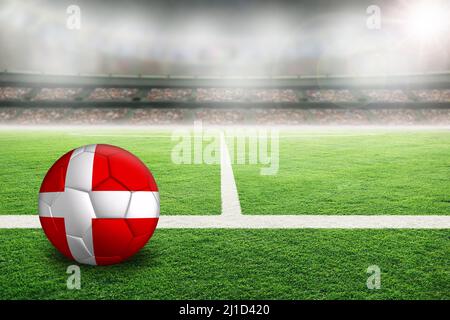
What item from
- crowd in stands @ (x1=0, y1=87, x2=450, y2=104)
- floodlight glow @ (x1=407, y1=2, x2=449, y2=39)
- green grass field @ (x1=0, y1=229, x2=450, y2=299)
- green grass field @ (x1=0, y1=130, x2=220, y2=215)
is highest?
floodlight glow @ (x1=407, y1=2, x2=449, y2=39)

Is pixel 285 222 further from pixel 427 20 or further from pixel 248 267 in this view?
pixel 427 20

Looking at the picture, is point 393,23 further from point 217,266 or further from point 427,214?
point 217,266

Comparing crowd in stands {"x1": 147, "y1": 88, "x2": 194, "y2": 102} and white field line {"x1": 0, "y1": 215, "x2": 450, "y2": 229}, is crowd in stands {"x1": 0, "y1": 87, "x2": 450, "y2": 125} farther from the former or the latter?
white field line {"x1": 0, "y1": 215, "x2": 450, "y2": 229}

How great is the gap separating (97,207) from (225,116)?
27.2 meters

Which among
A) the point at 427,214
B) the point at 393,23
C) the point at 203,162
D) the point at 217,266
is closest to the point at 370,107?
the point at 393,23

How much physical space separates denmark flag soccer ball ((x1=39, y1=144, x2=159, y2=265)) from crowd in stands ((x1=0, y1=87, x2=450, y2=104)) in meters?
28.8

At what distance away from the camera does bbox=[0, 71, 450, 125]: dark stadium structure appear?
92.5 feet

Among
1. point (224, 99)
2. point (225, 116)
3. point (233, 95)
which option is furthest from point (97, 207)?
point (233, 95)

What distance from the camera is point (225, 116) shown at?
29.2 m

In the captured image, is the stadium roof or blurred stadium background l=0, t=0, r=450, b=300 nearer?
blurred stadium background l=0, t=0, r=450, b=300

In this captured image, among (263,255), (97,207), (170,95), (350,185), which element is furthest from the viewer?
(170,95)

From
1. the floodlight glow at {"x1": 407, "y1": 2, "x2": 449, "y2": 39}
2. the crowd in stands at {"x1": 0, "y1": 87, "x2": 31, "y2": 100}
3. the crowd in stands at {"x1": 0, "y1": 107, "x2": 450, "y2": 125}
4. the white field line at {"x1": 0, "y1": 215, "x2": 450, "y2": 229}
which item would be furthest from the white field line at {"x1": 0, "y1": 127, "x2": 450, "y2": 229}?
the floodlight glow at {"x1": 407, "y1": 2, "x2": 449, "y2": 39}

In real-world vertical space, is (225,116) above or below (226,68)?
below

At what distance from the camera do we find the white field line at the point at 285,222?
3.31 meters
